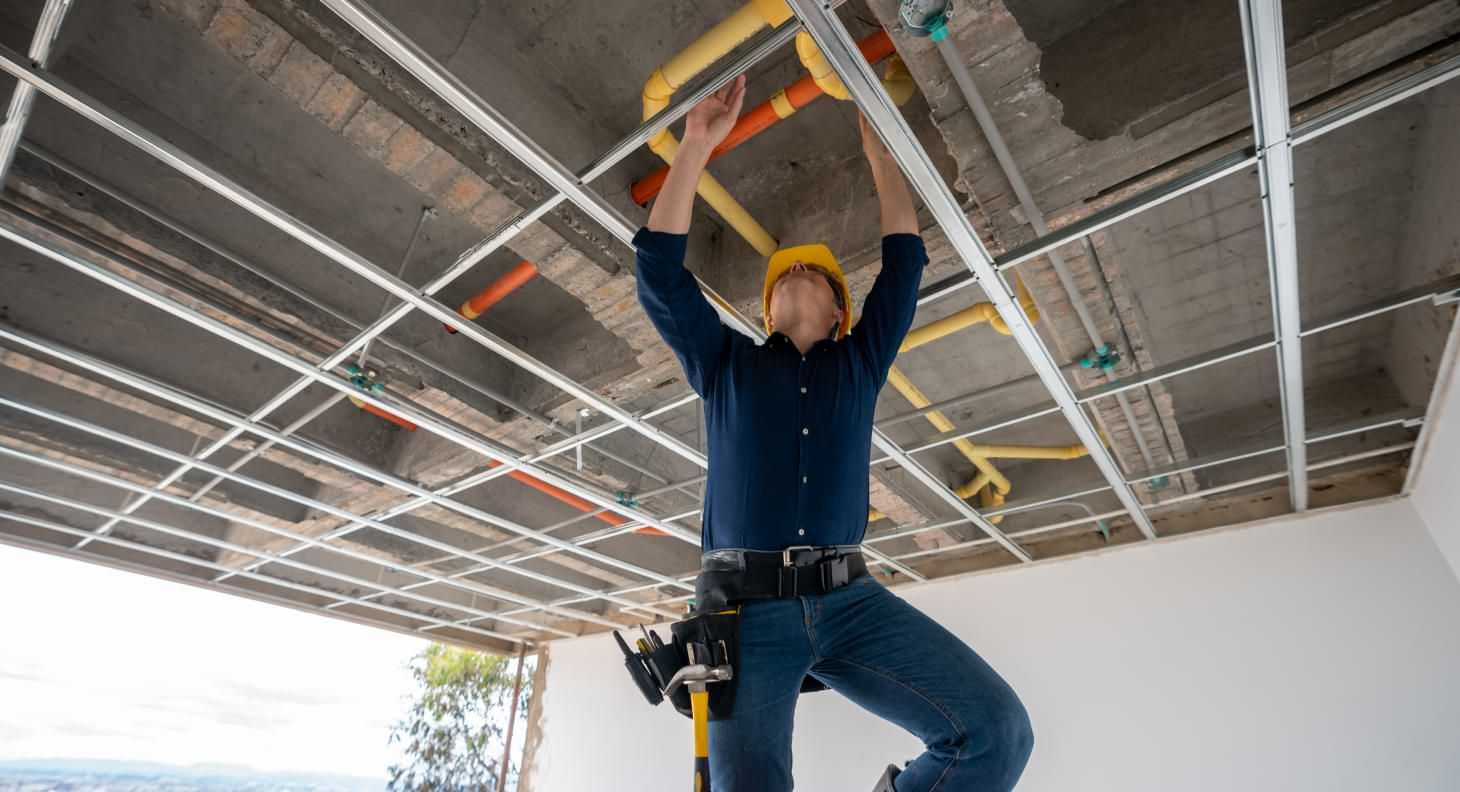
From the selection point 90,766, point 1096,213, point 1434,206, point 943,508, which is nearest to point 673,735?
point 943,508

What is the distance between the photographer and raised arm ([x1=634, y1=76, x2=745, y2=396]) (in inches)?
50.5

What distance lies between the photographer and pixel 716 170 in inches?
110

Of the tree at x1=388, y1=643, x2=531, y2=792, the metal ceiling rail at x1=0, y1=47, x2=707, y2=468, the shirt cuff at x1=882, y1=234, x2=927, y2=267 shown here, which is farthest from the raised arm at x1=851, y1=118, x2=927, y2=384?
the tree at x1=388, y1=643, x2=531, y2=792

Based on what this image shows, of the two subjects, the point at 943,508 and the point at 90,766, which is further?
the point at 90,766

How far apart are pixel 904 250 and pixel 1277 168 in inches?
49.3

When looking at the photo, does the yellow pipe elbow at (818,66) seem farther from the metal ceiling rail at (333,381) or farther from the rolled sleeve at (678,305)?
the metal ceiling rail at (333,381)

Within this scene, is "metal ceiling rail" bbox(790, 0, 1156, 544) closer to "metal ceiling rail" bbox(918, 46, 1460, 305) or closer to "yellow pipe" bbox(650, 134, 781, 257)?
"metal ceiling rail" bbox(918, 46, 1460, 305)

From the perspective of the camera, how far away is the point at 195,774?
6.16 m

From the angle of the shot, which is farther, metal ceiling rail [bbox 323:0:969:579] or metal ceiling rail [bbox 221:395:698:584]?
metal ceiling rail [bbox 221:395:698:584]

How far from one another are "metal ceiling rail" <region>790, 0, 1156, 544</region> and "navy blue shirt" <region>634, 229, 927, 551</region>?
0.48 metres

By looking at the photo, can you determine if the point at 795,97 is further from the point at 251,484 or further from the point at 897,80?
the point at 251,484

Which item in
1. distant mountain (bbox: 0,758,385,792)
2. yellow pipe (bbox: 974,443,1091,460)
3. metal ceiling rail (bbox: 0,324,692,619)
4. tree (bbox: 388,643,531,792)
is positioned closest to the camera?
metal ceiling rail (bbox: 0,324,692,619)

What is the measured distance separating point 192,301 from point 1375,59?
3926 millimetres

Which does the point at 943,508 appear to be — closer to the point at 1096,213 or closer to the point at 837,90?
the point at 1096,213
